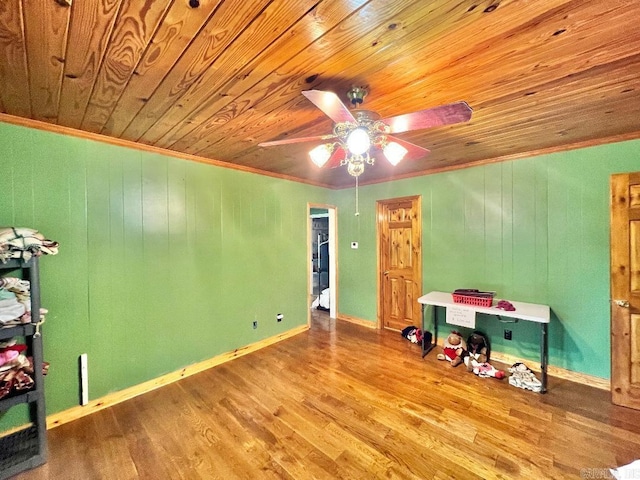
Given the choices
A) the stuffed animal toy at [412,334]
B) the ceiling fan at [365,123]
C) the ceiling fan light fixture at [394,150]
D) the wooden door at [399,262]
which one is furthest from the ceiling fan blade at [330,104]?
the stuffed animal toy at [412,334]

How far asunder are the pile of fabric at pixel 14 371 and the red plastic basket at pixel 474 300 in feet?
12.3

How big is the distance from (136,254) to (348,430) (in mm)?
2436

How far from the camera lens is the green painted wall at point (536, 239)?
259 centimetres

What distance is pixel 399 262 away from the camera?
13.5 feet

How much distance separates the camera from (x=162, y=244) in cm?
273

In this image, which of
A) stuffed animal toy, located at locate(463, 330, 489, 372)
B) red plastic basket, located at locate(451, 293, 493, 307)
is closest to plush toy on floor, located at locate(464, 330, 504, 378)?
stuffed animal toy, located at locate(463, 330, 489, 372)

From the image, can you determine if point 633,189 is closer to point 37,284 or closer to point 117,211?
point 117,211

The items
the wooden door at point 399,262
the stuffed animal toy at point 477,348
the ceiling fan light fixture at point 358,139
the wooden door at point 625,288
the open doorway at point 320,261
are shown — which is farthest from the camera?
the open doorway at point 320,261

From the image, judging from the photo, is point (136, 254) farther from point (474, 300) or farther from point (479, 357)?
point (479, 357)

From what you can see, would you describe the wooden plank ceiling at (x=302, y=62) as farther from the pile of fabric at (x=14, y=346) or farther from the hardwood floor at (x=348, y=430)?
the hardwood floor at (x=348, y=430)

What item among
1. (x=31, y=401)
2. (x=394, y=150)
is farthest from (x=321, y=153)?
(x=31, y=401)

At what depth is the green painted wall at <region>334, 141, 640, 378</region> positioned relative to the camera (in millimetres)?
2590

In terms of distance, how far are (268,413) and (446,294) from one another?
2.53m

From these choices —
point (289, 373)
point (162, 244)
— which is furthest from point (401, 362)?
point (162, 244)
